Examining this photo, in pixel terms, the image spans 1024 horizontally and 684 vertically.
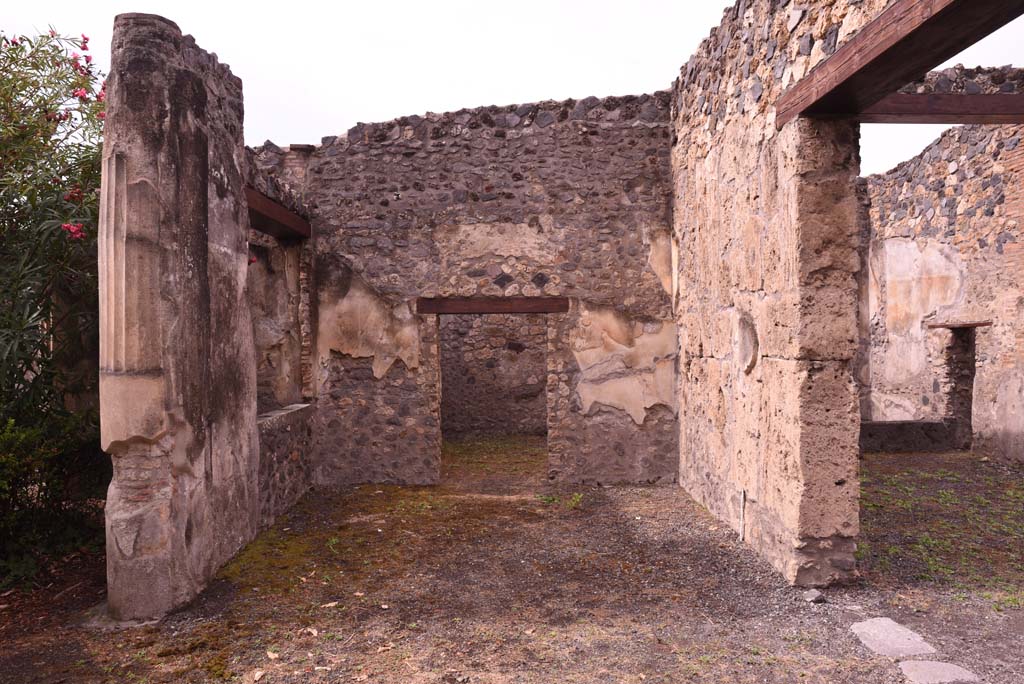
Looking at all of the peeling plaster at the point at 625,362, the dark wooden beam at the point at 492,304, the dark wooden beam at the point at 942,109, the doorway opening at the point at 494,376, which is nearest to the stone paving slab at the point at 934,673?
the dark wooden beam at the point at 942,109

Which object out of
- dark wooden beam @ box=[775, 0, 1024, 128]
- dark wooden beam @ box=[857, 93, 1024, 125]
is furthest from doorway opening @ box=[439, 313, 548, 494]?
dark wooden beam @ box=[775, 0, 1024, 128]

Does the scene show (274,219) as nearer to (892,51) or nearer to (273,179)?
(273,179)

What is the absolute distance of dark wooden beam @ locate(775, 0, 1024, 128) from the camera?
255 cm

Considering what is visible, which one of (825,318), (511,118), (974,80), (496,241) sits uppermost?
(974,80)

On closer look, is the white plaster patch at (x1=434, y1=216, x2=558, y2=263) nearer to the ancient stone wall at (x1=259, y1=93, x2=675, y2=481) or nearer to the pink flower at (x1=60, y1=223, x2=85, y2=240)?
the ancient stone wall at (x1=259, y1=93, x2=675, y2=481)

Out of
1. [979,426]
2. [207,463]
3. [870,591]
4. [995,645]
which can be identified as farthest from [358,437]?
[979,426]

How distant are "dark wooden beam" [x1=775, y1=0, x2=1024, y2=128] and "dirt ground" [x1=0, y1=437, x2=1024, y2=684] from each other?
8.58 ft

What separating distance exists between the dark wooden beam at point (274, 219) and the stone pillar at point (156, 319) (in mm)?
1069

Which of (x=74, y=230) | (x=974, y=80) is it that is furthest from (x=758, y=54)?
(x=74, y=230)

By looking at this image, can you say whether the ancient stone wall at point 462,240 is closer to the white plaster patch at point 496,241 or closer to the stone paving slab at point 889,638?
the white plaster patch at point 496,241

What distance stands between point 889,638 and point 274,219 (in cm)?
510

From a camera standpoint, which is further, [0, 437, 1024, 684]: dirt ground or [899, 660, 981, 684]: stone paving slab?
[0, 437, 1024, 684]: dirt ground

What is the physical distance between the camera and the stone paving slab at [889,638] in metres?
3.01

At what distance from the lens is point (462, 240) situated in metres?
6.59
